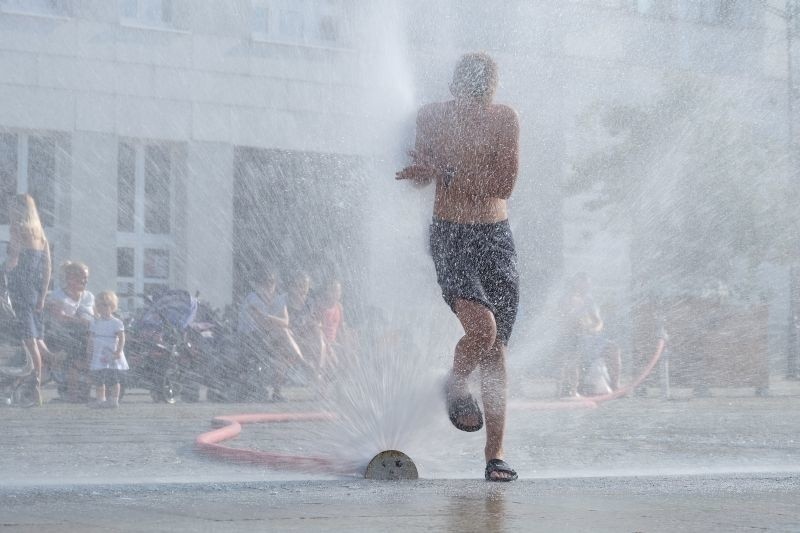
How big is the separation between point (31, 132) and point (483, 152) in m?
13.1

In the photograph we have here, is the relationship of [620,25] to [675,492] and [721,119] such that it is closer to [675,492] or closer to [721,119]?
[721,119]

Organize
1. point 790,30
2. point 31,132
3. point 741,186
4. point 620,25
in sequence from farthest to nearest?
point 741,186 < point 31,132 < point 790,30 < point 620,25

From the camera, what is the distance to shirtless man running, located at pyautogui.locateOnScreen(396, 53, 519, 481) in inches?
211

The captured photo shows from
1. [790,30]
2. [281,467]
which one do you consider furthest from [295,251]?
[281,467]

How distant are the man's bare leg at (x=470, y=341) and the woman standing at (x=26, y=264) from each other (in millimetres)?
6504

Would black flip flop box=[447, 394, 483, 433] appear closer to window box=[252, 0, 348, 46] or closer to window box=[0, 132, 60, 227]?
window box=[252, 0, 348, 46]

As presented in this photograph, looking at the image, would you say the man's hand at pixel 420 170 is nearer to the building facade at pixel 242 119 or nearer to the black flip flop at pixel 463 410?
the black flip flop at pixel 463 410

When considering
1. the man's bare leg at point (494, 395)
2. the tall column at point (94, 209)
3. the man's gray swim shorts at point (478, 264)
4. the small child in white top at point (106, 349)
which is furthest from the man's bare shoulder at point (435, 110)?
the tall column at point (94, 209)

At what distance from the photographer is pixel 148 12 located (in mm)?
15906

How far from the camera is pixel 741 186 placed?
735 inches

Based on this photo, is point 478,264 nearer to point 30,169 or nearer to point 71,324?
point 71,324

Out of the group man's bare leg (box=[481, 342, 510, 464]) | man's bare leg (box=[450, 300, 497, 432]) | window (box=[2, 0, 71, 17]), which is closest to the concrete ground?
man's bare leg (box=[481, 342, 510, 464])

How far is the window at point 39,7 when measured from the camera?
16.3 metres

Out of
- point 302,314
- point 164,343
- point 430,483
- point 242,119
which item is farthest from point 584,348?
point 430,483
